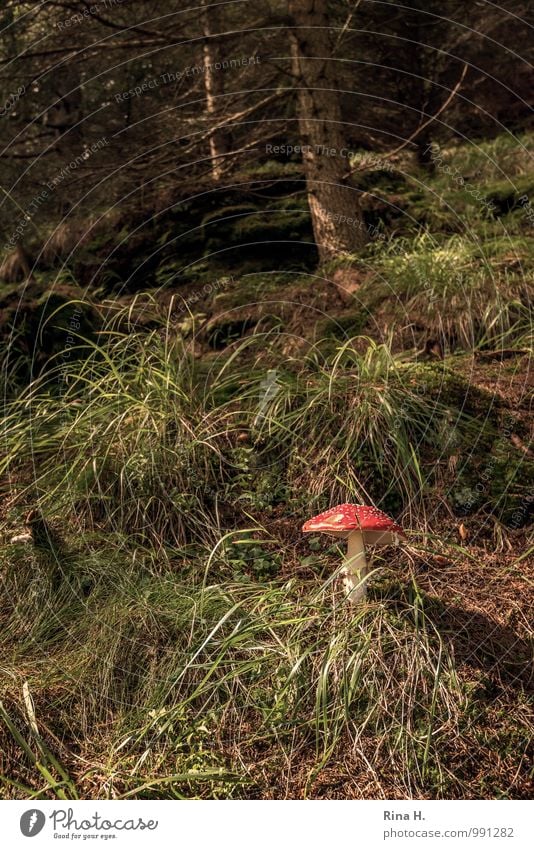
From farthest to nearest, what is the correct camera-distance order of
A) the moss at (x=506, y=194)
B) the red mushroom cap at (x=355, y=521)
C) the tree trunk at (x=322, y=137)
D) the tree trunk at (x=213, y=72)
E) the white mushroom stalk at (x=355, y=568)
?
the moss at (x=506, y=194) < the tree trunk at (x=213, y=72) < the tree trunk at (x=322, y=137) < the white mushroom stalk at (x=355, y=568) < the red mushroom cap at (x=355, y=521)

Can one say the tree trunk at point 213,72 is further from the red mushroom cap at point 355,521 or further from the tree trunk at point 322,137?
the red mushroom cap at point 355,521

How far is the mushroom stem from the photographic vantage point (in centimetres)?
374

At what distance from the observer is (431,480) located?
480 cm

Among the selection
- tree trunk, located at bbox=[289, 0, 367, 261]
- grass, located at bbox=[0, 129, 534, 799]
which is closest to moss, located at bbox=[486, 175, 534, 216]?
tree trunk, located at bbox=[289, 0, 367, 261]

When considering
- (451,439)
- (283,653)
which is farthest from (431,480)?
(283,653)

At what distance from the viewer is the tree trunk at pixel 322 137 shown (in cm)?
679

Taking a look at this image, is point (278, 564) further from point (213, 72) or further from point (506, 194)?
point (213, 72)

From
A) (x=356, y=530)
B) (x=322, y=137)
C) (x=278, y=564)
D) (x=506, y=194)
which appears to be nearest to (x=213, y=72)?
(x=322, y=137)

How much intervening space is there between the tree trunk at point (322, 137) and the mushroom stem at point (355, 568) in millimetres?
3890

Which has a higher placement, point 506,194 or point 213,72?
point 213,72

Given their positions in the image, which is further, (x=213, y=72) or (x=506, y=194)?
(x=213, y=72)

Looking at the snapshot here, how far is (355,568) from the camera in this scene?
377 cm

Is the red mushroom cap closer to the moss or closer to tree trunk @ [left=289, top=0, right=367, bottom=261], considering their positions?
tree trunk @ [left=289, top=0, right=367, bottom=261]

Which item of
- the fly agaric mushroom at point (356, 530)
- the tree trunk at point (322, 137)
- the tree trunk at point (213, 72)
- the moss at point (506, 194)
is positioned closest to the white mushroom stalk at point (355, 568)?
the fly agaric mushroom at point (356, 530)
